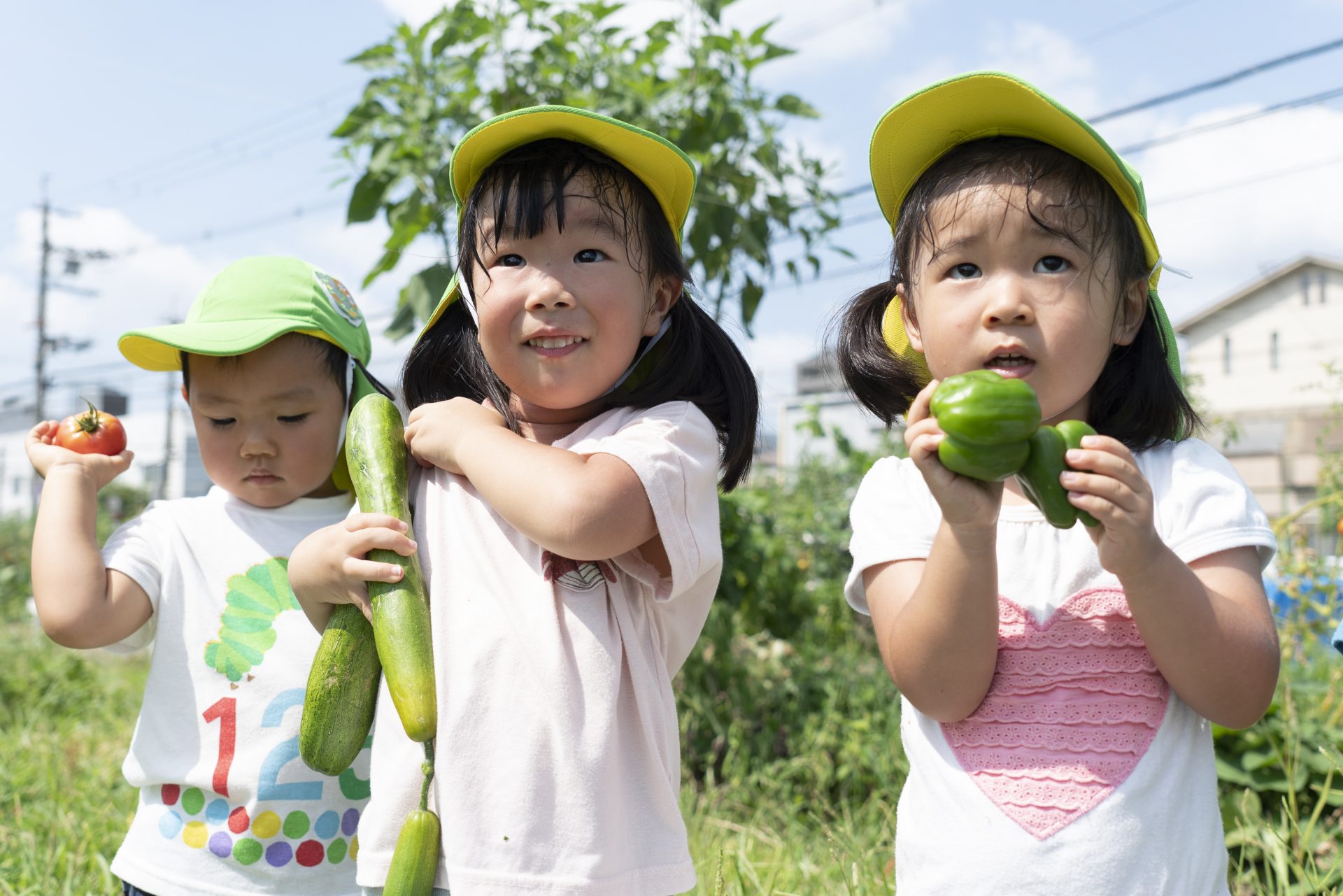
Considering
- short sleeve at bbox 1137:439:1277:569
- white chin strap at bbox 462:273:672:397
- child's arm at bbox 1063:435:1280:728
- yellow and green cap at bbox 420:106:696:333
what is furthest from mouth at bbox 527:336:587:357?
short sleeve at bbox 1137:439:1277:569

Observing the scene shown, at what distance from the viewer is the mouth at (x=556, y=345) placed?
1.92 meters

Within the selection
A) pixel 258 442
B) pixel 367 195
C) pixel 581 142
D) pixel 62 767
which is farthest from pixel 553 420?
pixel 62 767

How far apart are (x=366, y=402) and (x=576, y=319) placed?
0.46 m

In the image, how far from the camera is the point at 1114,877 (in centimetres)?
153

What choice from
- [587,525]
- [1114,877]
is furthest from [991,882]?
[587,525]

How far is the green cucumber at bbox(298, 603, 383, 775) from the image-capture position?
1.77 m

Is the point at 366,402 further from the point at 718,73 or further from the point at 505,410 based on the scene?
the point at 718,73

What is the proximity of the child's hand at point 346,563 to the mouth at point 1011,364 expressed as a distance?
39.1 inches

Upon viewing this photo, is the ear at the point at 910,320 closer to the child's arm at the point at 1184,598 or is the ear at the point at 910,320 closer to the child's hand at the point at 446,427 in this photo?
the child's arm at the point at 1184,598

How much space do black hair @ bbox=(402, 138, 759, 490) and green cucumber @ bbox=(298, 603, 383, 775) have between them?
20.0 inches

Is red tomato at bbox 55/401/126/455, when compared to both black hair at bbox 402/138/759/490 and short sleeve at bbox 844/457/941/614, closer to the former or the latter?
black hair at bbox 402/138/759/490

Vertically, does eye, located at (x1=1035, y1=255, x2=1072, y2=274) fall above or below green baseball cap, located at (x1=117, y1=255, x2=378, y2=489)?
below

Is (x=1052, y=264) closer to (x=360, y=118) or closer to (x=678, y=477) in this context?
(x=678, y=477)

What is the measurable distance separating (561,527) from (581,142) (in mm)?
778
